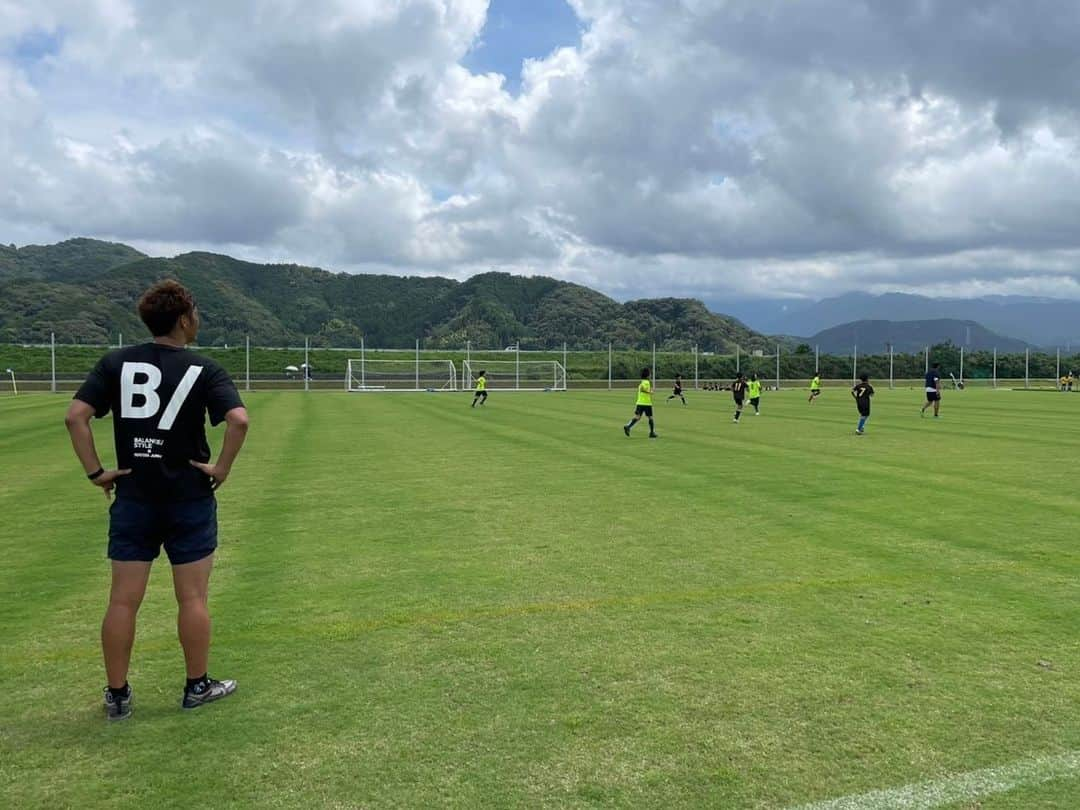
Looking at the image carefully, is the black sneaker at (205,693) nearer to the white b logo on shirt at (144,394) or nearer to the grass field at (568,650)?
the grass field at (568,650)

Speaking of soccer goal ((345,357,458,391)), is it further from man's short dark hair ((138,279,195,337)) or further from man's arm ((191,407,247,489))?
man's arm ((191,407,247,489))

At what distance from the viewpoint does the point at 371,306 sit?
18000 centimetres

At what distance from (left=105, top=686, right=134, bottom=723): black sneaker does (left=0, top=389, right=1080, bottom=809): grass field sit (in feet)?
0.28

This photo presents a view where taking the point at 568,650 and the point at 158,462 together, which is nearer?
the point at 158,462

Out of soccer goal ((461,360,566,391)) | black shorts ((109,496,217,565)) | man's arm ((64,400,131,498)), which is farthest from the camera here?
soccer goal ((461,360,566,391))

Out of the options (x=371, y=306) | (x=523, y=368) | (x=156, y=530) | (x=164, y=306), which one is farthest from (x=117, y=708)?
(x=371, y=306)

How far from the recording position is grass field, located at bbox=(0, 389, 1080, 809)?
3.55m

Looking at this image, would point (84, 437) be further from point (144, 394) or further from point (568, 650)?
point (568, 650)

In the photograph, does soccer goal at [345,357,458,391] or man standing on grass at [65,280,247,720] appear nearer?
man standing on grass at [65,280,247,720]

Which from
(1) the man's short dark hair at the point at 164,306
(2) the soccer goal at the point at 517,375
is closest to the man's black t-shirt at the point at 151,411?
(1) the man's short dark hair at the point at 164,306

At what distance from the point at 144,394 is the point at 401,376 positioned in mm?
65742

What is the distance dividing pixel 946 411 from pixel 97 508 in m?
31.6

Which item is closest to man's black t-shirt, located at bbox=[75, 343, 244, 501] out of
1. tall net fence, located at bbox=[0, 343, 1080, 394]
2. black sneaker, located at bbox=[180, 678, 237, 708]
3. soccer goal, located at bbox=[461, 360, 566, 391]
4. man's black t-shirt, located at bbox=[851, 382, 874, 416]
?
black sneaker, located at bbox=[180, 678, 237, 708]

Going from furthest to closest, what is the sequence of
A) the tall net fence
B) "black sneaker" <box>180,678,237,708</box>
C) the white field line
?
the tall net fence < "black sneaker" <box>180,678,237,708</box> < the white field line
